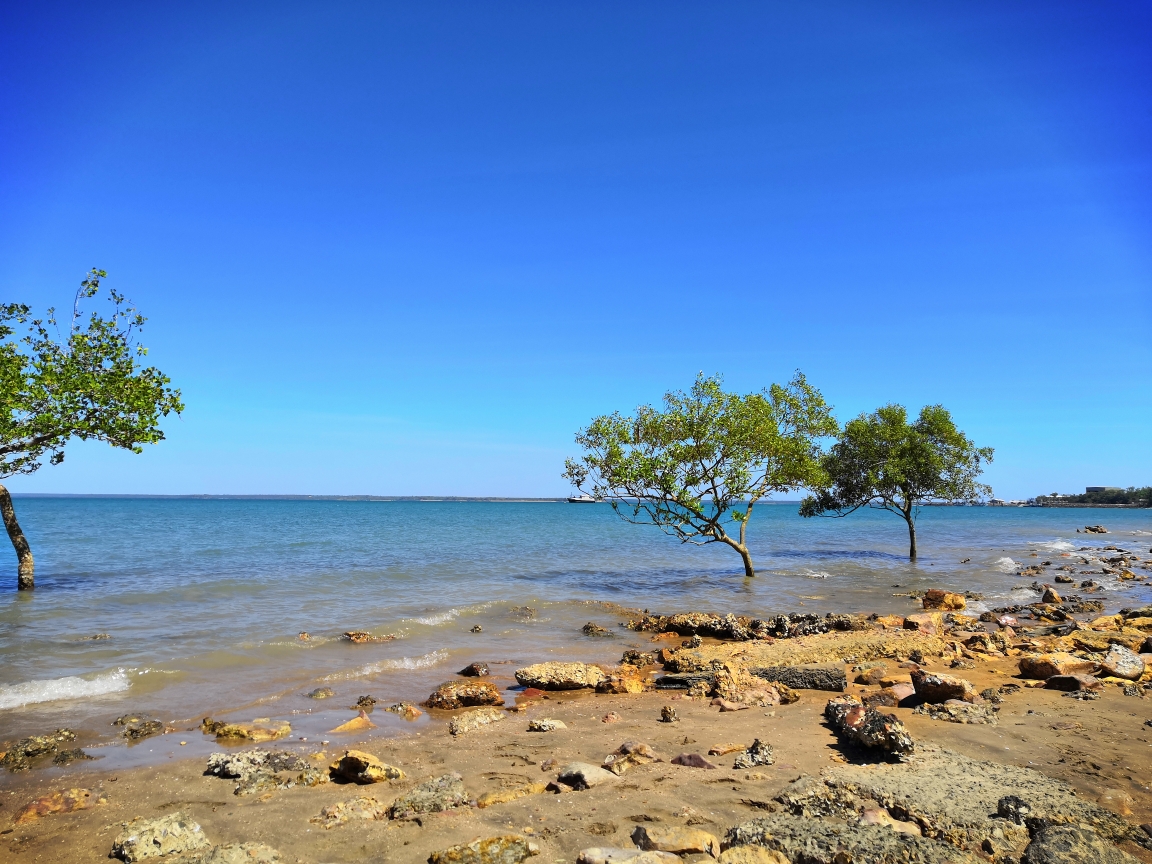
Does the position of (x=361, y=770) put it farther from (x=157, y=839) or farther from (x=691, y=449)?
(x=691, y=449)

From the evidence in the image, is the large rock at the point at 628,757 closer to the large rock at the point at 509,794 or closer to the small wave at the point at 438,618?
the large rock at the point at 509,794

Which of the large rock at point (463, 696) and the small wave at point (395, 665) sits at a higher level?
the large rock at point (463, 696)

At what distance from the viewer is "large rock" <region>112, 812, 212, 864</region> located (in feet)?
18.2

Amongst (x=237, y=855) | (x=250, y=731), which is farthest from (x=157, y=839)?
(x=250, y=731)

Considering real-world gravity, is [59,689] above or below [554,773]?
below

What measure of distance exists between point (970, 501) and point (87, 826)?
40.5 metres

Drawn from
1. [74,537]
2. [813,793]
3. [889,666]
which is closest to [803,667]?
[889,666]

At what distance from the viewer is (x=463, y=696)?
1094cm

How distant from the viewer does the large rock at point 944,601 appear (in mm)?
20312

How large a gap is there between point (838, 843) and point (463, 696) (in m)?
7.32

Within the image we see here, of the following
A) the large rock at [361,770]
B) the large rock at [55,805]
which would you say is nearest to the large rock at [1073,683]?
the large rock at [361,770]

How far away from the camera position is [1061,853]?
15.9 feet

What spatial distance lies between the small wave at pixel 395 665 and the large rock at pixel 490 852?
330 inches

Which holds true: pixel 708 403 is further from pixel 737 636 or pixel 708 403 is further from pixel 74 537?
pixel 74 537
